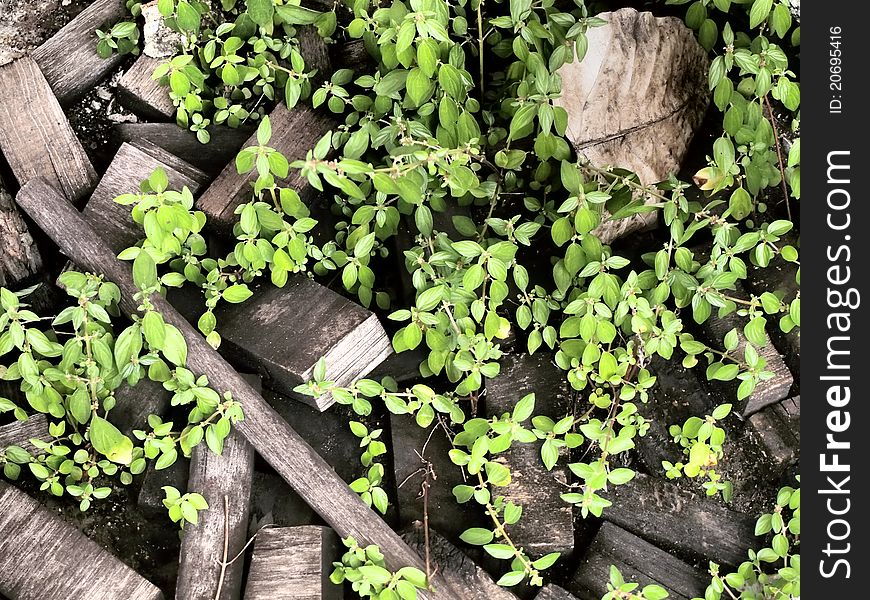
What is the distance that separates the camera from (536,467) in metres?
2.40

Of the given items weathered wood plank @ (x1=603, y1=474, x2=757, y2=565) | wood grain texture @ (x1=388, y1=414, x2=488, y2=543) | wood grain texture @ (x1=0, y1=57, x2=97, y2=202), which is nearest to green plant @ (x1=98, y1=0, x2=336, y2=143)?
wood grain texture @ (x1=0, y1=57, x2=97, y2=202)

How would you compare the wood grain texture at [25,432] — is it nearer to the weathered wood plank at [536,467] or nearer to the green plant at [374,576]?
the green plant at [374,576]

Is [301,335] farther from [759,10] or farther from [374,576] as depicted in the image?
[759,10]

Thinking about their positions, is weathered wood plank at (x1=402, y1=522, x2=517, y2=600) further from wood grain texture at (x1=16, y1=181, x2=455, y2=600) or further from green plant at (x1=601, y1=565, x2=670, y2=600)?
green plant at (x1=601, y1=565, x2=670, y2=600)

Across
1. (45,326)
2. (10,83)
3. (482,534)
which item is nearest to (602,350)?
(482,534)

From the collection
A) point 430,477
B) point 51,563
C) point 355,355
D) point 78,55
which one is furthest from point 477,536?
point 78,55

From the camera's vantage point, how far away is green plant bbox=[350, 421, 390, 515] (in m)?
2.26

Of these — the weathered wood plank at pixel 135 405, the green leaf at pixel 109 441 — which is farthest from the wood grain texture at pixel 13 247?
the green leaf at pixel 109 441

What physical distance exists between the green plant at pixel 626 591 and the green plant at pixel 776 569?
0.20m

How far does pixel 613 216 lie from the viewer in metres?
2.34

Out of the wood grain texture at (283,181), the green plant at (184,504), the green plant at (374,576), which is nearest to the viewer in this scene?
the green plant at (374,576)

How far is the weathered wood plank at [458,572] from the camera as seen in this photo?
2.23m

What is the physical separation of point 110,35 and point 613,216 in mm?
1772
